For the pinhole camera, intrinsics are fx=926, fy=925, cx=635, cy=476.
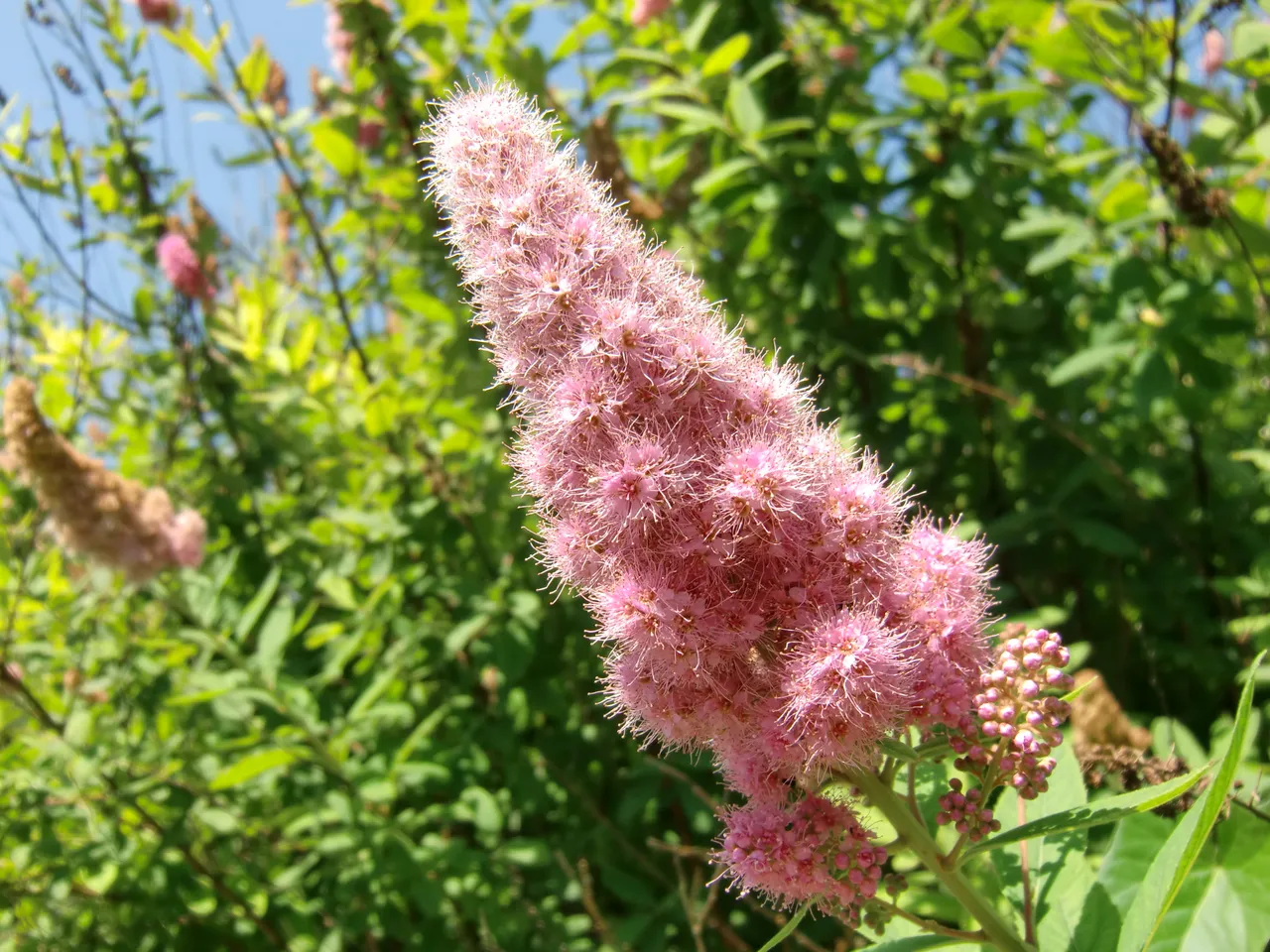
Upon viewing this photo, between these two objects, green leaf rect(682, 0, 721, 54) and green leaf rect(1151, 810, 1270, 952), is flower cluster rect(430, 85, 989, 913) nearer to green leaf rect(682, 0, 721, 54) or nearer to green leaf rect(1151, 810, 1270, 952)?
green leaf rect(1151, 810, 1270, 952)

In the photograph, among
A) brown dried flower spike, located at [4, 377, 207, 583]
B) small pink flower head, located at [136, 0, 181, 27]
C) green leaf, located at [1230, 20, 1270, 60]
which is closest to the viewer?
green leaf, located at [1230, 20, 1270, 60]

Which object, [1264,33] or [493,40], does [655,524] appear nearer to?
[1264,33]

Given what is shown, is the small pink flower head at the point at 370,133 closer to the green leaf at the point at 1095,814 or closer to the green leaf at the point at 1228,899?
the green leaf at the point at 1095,814

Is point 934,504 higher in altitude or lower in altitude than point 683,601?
higher

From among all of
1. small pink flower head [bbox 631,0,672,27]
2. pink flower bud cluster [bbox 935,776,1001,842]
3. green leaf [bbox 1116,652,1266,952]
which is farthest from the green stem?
small pink flower head [bbox 631,0,672,27]

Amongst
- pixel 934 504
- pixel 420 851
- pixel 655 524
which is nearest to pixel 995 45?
pixel 934 504
